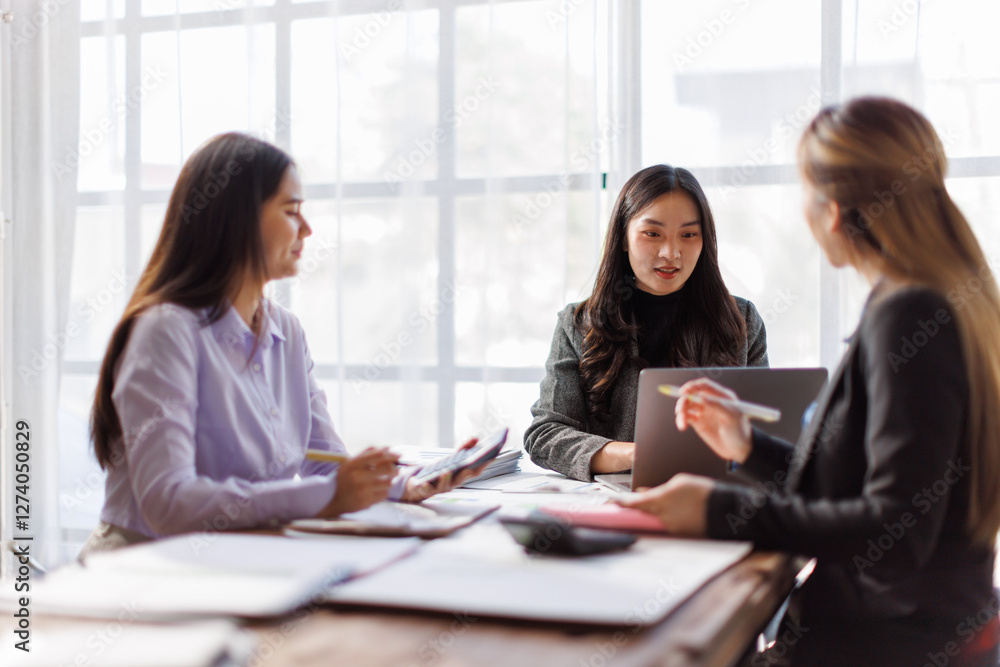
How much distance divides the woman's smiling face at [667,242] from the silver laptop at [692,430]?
0.72 meters

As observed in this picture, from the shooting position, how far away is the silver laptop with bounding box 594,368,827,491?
123 centimetres

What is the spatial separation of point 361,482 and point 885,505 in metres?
0.65

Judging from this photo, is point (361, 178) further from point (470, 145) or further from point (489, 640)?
point (489, 640)

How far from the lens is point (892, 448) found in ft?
2.83

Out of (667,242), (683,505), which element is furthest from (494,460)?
(667,242)

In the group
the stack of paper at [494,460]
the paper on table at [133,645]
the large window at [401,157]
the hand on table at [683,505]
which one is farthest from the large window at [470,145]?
the paper on table at [133,645]

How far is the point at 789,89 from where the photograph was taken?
8.84 feet

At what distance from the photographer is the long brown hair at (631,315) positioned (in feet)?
6.37

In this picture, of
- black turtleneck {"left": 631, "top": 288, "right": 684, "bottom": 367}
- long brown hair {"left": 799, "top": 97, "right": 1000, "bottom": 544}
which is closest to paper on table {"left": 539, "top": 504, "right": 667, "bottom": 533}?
long brown hair {"left": 799, "top": 97, "right": 1000, "bottom": 544}

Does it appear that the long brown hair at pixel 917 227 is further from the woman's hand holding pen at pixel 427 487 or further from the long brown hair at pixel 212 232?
the long brown hair at pixel 212 232

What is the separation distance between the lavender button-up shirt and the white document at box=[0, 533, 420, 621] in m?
0.12

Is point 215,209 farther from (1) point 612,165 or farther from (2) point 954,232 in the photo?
(1) point 612,165

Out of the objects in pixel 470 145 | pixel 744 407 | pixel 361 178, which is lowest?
pixel 744 407

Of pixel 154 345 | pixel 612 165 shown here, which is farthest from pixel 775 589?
pixel 612 165
